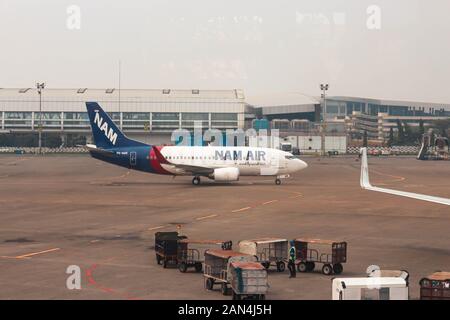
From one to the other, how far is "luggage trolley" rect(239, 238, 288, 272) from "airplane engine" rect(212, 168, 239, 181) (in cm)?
5158

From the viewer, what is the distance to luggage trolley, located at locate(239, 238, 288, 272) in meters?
38.6

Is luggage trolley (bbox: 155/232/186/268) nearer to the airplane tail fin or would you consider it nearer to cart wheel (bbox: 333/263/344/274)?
cart wheel (bbox: 333/263/344/274)

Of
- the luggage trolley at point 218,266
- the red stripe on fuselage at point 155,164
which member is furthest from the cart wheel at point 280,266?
the red stripe on fuselage at point 155,164

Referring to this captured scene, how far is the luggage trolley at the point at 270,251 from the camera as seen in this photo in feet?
127

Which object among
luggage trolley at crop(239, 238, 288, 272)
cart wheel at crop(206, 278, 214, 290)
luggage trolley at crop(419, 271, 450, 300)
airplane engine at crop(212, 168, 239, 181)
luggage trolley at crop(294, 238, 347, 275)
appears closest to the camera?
luggage trolley at crop(419, 271, 450, 300)

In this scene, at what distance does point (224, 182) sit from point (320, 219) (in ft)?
130

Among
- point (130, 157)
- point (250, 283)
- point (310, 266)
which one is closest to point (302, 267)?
point (310, 266)

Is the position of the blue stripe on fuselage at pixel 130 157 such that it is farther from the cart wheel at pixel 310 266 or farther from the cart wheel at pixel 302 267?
the cart wheel at pixel 310 266

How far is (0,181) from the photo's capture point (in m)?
100

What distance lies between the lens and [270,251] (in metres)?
40.2

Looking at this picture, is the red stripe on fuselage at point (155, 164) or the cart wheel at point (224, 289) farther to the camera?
the red stripe on fuselage at point (155, 164)

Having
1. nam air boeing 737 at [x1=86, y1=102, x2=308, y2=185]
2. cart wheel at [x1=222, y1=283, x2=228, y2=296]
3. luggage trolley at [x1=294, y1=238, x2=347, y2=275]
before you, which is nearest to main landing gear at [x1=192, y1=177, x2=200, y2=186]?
nam air boeing 737 at [x1=86, y1=102, x2=308, y2=185]

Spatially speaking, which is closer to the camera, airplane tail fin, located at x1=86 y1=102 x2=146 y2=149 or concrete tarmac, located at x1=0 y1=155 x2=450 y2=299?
concrete tarmac, located at x1=0 y1=155 x2=450 y2=299

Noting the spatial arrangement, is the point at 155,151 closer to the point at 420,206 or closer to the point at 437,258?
the point at 420,206
